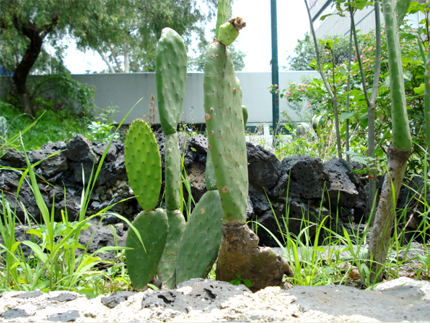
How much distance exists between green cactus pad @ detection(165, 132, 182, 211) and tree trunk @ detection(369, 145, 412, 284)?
1027 millimetres

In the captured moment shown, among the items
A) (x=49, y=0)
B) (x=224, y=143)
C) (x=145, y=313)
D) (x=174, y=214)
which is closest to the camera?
(x=145, y=313)

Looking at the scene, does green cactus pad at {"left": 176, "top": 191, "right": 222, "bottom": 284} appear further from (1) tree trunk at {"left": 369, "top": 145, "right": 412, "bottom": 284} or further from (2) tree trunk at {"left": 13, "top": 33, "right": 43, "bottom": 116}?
(2) tree trunk at {"left": 13, "top": 33, "right": 43, "bottom": 116}

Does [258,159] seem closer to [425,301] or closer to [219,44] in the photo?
[219,44]

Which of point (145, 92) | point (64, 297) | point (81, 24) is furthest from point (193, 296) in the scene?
point (145, 92)

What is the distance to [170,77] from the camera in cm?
198

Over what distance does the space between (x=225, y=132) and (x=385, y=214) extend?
897 mm

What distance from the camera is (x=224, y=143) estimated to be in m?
1.44

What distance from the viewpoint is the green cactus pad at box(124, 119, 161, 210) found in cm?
177

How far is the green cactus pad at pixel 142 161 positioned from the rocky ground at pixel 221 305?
0.62m

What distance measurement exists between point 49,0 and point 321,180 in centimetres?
872

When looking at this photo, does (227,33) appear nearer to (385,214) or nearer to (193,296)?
(193,296)

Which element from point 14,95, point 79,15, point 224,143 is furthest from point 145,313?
point 14,95

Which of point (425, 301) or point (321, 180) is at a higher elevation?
point (321, 180)

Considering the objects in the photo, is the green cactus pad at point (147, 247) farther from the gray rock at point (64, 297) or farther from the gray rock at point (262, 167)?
the gray rock at point (262, 167)
